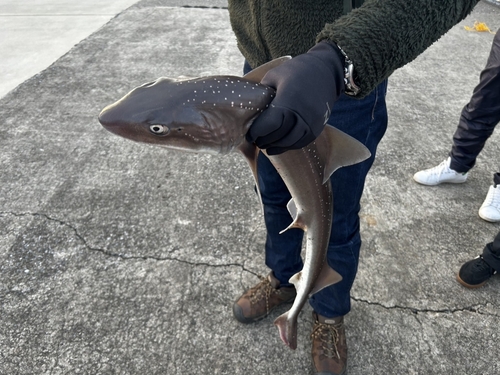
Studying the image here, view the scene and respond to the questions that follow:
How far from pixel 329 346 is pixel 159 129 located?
1424 millimetres

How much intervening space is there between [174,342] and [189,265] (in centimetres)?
53

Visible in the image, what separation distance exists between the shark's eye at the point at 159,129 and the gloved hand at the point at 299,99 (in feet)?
0.79

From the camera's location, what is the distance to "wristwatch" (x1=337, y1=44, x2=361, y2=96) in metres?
1.20

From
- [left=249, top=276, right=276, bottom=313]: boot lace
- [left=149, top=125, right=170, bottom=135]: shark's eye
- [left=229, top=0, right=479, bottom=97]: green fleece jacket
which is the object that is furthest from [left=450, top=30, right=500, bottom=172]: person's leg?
[left=149, top=125, right=170, bottom=135]: shark's eye

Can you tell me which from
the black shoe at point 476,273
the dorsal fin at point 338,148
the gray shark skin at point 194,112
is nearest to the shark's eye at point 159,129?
the gray shark skin at point 194,112

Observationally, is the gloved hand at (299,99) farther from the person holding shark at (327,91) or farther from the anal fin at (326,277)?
the anal fin at (326,277)

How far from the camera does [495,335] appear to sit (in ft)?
6.93

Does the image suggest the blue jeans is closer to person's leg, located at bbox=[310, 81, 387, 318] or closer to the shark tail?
person's leg, located at bbox=[310, 81, 387, 318]

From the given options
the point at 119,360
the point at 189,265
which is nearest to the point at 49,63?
the point at 189,265

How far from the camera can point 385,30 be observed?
1.18 meters

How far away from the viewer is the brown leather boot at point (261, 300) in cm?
214

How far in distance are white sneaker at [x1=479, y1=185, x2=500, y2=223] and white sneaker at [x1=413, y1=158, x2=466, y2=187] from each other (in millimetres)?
291

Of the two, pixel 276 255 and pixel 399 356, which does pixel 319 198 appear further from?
pixel 399 356

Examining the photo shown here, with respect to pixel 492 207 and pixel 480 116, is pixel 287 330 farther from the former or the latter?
pixel 480 116
